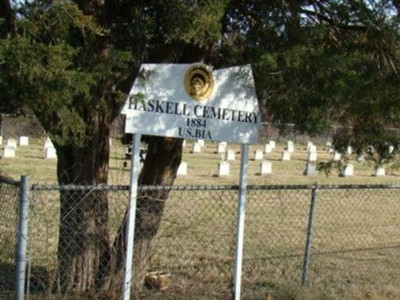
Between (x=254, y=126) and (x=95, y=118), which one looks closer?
(x=254, y=126)

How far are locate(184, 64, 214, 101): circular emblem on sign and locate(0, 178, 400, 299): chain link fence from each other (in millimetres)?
889

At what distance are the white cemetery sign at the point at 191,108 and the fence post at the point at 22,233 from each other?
85 centimetres

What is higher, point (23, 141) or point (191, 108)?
point (191, 108)

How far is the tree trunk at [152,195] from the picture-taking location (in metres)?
7.12

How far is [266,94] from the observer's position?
21.4 ft

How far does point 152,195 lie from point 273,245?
159 inches

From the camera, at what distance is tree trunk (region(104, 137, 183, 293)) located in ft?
23.4

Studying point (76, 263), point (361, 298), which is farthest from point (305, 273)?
point (76, 263)

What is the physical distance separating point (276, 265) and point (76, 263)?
3211 mm

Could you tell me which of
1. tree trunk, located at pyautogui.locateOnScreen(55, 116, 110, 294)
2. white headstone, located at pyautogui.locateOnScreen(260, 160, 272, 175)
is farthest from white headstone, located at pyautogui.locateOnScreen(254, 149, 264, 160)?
tree trunk, located at pyautogui.locateOnScreen(55, 116, 110, 294)

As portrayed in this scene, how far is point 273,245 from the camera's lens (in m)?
10.7

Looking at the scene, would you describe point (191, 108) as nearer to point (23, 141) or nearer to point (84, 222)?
point (84, 222)

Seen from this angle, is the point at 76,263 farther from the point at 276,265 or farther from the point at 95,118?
the point at 276,265

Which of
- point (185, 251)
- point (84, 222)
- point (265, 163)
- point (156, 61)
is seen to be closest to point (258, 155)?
point (265, 163)
